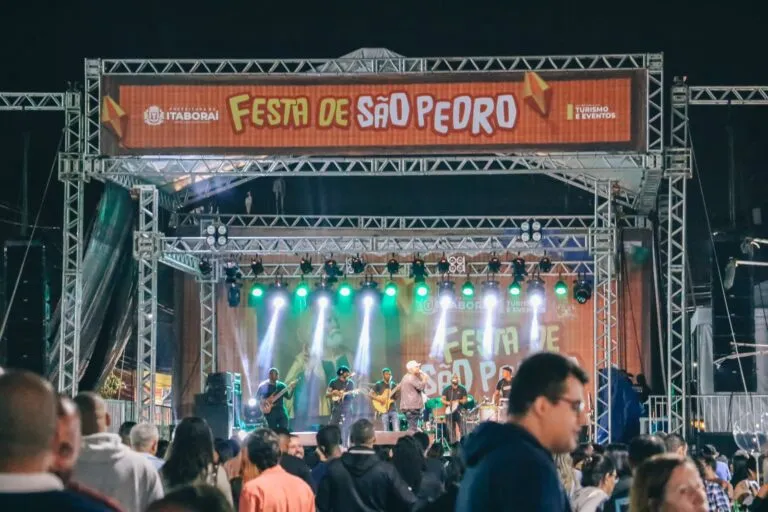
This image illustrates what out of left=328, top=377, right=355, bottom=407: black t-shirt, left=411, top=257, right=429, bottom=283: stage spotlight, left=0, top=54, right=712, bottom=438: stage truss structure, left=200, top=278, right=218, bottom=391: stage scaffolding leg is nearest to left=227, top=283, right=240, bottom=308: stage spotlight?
left=200, top=278, right=218, bottom=391: stage scaffolding leg

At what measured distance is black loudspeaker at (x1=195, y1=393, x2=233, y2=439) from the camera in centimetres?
2055

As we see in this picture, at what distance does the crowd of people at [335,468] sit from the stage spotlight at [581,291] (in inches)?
558

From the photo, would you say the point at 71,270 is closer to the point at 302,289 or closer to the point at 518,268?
the point at 302,289

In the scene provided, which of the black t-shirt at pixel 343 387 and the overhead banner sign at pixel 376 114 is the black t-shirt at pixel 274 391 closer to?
the black t-shirt at pixel 343 387

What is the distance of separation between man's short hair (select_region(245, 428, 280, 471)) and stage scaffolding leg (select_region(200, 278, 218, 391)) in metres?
17.2

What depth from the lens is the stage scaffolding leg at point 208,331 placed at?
2456 centimetres

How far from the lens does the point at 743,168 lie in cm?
2308

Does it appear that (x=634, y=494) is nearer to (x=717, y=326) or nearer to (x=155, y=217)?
(x=155, y=217)

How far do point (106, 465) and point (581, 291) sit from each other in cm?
1812

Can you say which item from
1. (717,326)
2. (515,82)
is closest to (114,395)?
(515,82)

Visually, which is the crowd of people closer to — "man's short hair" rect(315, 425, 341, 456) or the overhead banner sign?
"man's short hair" rect(315, 425, 341, 456)

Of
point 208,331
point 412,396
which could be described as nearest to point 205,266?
point 208,331

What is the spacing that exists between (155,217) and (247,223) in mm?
5064

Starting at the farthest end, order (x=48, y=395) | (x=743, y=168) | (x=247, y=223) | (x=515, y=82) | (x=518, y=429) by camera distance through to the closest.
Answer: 1. (x=247, y=223)
2. (x=743, y=168)
3. (x=515, y=82)
4. (x=518, y=429)
5. (x=48, y=395)
